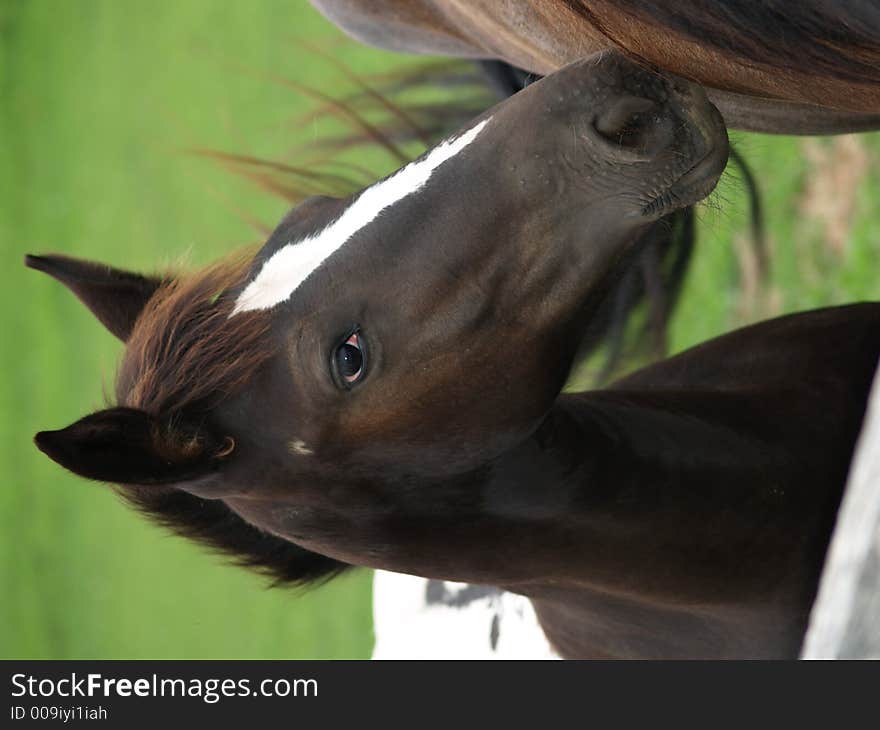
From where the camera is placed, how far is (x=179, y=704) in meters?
0.98

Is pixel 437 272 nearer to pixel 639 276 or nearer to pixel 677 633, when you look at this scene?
pixel 677 633

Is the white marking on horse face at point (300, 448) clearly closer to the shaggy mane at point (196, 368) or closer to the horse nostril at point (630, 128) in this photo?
the shaggy mane at point (196, 368)

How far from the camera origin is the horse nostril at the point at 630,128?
73 centimetres

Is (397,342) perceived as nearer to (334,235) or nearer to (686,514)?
(334,235)

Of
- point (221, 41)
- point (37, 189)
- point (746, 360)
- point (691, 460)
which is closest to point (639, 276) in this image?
point (746, 360)

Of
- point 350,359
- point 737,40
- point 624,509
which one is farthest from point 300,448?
point 737,40

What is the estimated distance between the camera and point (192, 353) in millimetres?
859

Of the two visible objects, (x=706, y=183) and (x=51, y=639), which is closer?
(x=706, y=183)

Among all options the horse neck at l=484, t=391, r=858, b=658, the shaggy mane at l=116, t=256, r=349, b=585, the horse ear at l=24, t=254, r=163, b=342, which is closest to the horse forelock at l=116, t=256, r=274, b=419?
the shaggy mane at l=116, t=256, r=349, b=585

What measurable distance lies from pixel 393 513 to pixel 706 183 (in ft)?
1.13

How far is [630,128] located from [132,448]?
0.42m

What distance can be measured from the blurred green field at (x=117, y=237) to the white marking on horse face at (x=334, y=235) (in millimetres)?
1747

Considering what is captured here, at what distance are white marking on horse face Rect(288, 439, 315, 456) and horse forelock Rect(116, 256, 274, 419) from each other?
60 millimetres

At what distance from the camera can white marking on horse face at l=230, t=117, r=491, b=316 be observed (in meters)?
0.84
